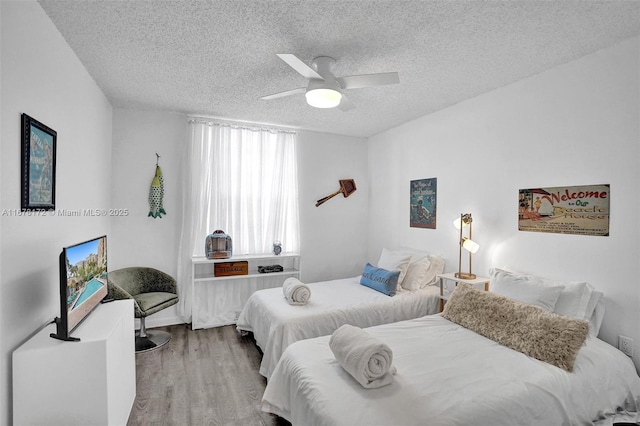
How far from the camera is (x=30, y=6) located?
1.73m

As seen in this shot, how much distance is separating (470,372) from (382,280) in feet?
5.48

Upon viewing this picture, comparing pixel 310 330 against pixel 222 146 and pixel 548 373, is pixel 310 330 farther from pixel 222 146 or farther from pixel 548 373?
pixel 222 146

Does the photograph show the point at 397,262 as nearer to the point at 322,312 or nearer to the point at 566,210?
the point at 322,312

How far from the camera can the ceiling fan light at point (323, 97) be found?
2.33 metres

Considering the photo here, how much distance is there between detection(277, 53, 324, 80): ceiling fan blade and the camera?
1.91 metres

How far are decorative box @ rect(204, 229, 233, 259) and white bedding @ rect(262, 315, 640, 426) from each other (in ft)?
7.09

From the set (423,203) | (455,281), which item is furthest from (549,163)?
(423,203)

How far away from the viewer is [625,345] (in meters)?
2.16

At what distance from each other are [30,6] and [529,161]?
3710 mm

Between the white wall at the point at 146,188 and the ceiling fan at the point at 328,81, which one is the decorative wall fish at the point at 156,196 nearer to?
the white wall at the point at 146,188

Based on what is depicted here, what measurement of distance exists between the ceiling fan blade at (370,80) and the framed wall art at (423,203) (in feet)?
6.26

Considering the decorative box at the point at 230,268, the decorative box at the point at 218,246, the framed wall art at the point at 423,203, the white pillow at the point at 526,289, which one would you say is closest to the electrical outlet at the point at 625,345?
the white pillow at the point at 526,289

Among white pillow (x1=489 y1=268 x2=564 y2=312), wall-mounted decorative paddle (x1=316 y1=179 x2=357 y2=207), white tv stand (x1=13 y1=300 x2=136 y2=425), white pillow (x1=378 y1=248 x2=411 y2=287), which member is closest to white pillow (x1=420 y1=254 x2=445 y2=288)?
white pillow (x1=378 y1=248 x2=411 y2=287)

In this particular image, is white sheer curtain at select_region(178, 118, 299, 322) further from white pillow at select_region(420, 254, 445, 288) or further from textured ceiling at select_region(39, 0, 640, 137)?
white pillow at select_region(420, 254, 445, 288)
